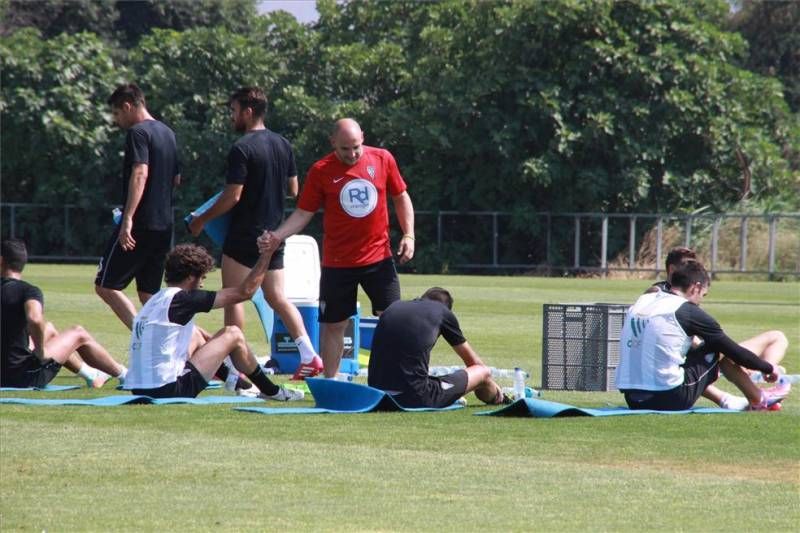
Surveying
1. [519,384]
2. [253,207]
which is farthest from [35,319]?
[519,384]

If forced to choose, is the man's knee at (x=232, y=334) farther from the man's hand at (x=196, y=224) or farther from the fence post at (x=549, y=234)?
the fence post at (x=549, y=234)

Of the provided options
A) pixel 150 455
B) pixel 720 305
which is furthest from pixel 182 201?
pixel 150 455

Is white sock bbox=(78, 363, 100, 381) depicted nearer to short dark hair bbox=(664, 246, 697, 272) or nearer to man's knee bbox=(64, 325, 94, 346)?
man's knee bbox=(64, 325, 94, 346)

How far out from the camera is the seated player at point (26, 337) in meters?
11.5

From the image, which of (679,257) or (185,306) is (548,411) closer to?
(679,257)

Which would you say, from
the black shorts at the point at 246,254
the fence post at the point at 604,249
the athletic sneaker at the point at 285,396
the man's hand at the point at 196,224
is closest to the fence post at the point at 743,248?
the fence post at the point at 604,249

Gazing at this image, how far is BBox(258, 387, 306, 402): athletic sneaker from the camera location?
11133 mm

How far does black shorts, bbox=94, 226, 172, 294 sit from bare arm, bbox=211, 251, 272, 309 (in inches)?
32.3

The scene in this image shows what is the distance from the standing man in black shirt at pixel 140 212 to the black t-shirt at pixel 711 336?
409cm

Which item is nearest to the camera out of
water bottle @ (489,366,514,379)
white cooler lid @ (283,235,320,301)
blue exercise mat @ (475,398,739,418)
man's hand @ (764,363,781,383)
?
blue exercise mat @ (475,398,739,418)

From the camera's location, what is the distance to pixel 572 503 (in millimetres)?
6941

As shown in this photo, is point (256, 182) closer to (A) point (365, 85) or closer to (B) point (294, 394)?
(B) point (294, 394)

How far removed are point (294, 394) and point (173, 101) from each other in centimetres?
3685

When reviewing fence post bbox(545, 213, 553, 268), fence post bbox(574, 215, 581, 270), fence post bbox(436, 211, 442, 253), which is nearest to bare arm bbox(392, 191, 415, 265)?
fence post bbox(574, 215, 581, 270)
